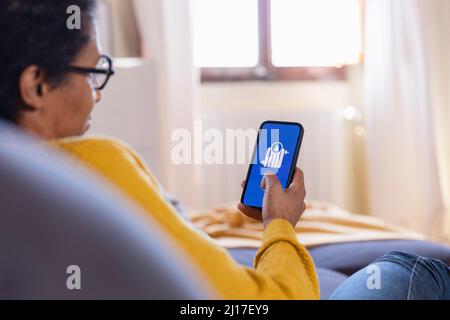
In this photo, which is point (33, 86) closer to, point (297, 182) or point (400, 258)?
point (297, 182)

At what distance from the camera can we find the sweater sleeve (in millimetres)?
572

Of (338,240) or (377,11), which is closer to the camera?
(338,240)

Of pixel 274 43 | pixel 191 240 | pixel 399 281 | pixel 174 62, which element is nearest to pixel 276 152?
pixel 191 240

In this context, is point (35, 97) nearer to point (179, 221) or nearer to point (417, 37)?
point (179, 221)

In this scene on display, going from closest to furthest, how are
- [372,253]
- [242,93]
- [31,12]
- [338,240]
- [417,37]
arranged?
1. [31,12]
2. [372,253]
3. [338,240]
4. [417,37]
5. [242,93]

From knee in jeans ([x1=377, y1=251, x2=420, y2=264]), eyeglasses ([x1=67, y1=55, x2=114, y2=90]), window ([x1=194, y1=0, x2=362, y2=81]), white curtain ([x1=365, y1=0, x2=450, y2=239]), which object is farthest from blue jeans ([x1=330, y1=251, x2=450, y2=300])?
white curtain ([x1=365, y1=0, x2=450, y2=239])

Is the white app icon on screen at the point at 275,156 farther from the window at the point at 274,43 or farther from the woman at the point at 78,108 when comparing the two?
the window at the point at 274,43

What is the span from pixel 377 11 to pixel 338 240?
5.39 ft

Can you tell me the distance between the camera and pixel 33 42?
0.56 m

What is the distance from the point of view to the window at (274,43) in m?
2.49

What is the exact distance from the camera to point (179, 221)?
58 centimetres

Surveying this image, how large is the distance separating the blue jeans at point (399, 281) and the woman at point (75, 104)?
16 cm

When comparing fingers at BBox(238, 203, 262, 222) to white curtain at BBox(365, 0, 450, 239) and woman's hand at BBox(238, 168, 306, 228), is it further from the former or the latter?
white curtain at BBox(365, 0, 450, 239)
